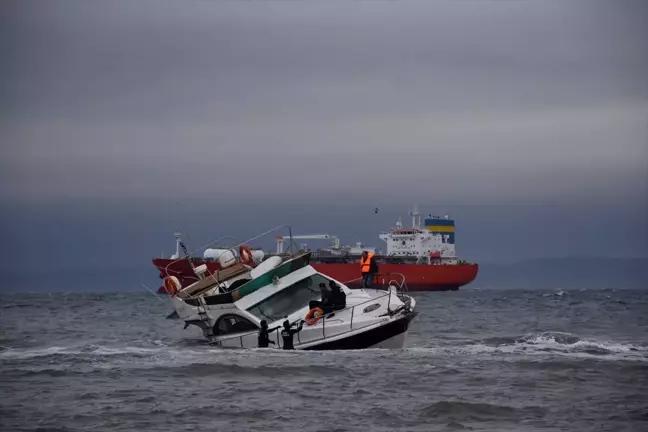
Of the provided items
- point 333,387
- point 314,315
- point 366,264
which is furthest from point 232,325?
point 333,387

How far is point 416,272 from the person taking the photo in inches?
2943

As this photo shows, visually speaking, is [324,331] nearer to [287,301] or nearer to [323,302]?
[323,302]

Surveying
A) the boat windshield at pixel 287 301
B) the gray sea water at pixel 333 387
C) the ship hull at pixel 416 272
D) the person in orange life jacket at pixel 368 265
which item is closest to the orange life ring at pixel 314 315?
the gray sea water at pixel 333 387

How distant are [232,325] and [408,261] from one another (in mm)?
59202

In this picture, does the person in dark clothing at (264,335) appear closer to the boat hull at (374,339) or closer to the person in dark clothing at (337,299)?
the boat hull at (374,339)

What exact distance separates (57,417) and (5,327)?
21471 millimetres

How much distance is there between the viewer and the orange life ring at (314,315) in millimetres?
19688

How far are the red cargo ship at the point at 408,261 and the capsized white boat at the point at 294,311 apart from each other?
41784 mm

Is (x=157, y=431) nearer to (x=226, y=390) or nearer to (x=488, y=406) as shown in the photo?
(x=226, y=390)

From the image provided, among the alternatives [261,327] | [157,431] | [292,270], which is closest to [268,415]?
[157,431]

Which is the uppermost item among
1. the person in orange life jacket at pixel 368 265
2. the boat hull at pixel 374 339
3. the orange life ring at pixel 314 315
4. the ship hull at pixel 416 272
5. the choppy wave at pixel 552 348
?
the person in orange life jacket at pixel 368 265

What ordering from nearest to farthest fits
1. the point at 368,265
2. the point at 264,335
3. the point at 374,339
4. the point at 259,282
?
the point at 374,339 < the point at 264,335 < the point at 259,282 < the point at 368,265

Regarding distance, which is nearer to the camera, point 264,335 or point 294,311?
point 264,335

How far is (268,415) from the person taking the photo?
44.0 feet
